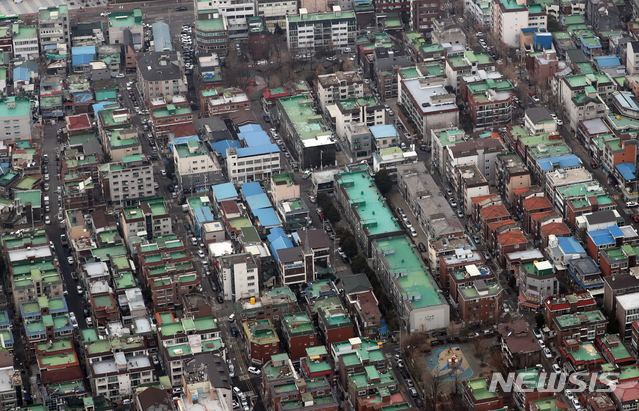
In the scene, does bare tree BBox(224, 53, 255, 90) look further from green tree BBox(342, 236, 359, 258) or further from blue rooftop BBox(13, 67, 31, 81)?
green tree BBox(342, 236, 359, 258)

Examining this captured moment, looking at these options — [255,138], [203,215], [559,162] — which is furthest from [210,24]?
[559,162]

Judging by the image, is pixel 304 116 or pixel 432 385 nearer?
pixel 432 385

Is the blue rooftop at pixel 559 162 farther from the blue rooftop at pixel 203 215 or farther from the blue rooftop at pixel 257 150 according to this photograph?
the blue rooftop at pixel 203 215

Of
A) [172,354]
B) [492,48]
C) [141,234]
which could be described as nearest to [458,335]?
[172,354]

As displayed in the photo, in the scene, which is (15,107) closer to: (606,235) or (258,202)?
(258,202)

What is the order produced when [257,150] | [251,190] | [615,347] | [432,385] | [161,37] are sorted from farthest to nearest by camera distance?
1. [161,37]
2. [257,150]
3. [251,190]
4. [615,347]
5. [432,385]

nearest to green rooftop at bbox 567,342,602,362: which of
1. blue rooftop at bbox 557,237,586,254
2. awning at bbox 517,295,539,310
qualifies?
awning at bbox 517,295,539,310
